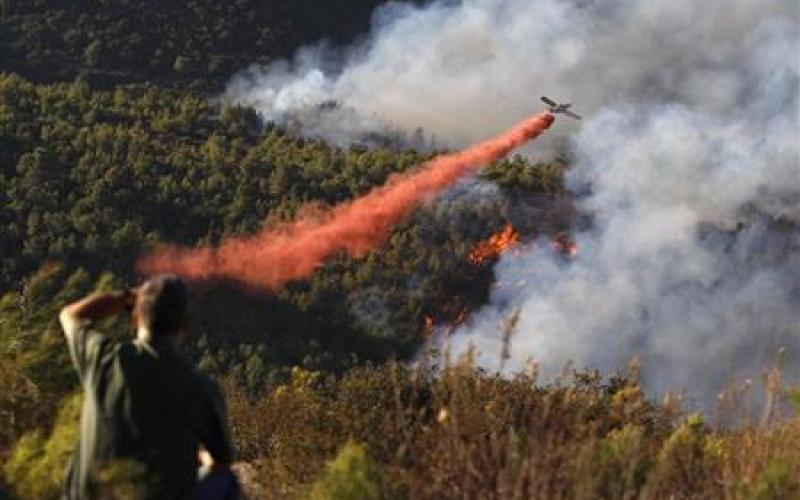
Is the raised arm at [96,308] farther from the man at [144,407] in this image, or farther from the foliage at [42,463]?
the foliage at [42,463]

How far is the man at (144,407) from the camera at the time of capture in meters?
5.33

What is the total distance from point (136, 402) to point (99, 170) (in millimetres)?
80460

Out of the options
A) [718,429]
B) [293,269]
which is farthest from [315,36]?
[718,429]

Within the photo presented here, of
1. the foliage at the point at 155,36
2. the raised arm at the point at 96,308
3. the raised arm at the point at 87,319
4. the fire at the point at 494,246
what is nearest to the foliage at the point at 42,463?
the raised arm at the point at 87,319

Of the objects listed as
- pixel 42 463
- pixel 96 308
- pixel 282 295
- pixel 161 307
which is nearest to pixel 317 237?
pixel 282 295

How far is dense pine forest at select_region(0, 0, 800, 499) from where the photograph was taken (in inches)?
250

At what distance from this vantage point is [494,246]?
371 feet

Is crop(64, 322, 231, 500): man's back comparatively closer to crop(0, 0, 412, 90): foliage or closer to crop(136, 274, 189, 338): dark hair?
crop(136, 274, 189, 338): dark hair

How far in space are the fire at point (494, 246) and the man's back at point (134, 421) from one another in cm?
10475

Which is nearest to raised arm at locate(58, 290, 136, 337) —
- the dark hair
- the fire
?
the dark hair

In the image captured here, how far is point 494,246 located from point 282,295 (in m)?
38.0

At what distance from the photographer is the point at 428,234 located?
344ft

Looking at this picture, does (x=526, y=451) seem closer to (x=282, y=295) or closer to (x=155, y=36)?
(x=282, y=295)

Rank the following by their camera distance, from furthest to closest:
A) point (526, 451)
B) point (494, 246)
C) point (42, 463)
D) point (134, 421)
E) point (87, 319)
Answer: point (494, 246) → point (526, 451) → point (42, 463) → point (87, 319) → point (134, 421)
